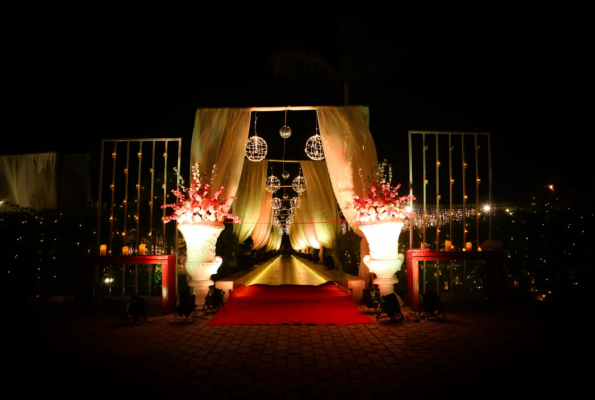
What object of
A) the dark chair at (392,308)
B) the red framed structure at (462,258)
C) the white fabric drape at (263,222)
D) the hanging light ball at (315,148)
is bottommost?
the dark chair at (392,308)

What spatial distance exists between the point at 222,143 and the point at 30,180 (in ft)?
14.3

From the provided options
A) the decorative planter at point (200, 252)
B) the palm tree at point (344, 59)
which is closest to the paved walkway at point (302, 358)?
the decorative planter at point (200, 252)

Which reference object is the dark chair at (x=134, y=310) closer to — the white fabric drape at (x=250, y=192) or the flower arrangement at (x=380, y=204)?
the flower arrangement at (x=380, y=204)

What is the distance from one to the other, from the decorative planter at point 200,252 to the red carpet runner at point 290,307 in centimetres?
54

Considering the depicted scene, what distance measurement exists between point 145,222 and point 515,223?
1009cm

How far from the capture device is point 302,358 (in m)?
3.92

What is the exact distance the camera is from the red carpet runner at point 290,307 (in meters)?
5.63

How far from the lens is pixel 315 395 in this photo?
2.97m

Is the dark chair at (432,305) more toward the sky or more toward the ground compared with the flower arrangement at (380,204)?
more toward the ground

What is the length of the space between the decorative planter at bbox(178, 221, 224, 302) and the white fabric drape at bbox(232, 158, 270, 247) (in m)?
3.50

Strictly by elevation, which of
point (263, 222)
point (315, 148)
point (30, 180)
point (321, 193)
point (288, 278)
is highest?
point (315, 148)

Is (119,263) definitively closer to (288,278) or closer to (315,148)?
(315,148)

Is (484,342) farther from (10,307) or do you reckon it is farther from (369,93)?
(10,307)

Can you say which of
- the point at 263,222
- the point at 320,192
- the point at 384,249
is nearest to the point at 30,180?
the point at 263,222
